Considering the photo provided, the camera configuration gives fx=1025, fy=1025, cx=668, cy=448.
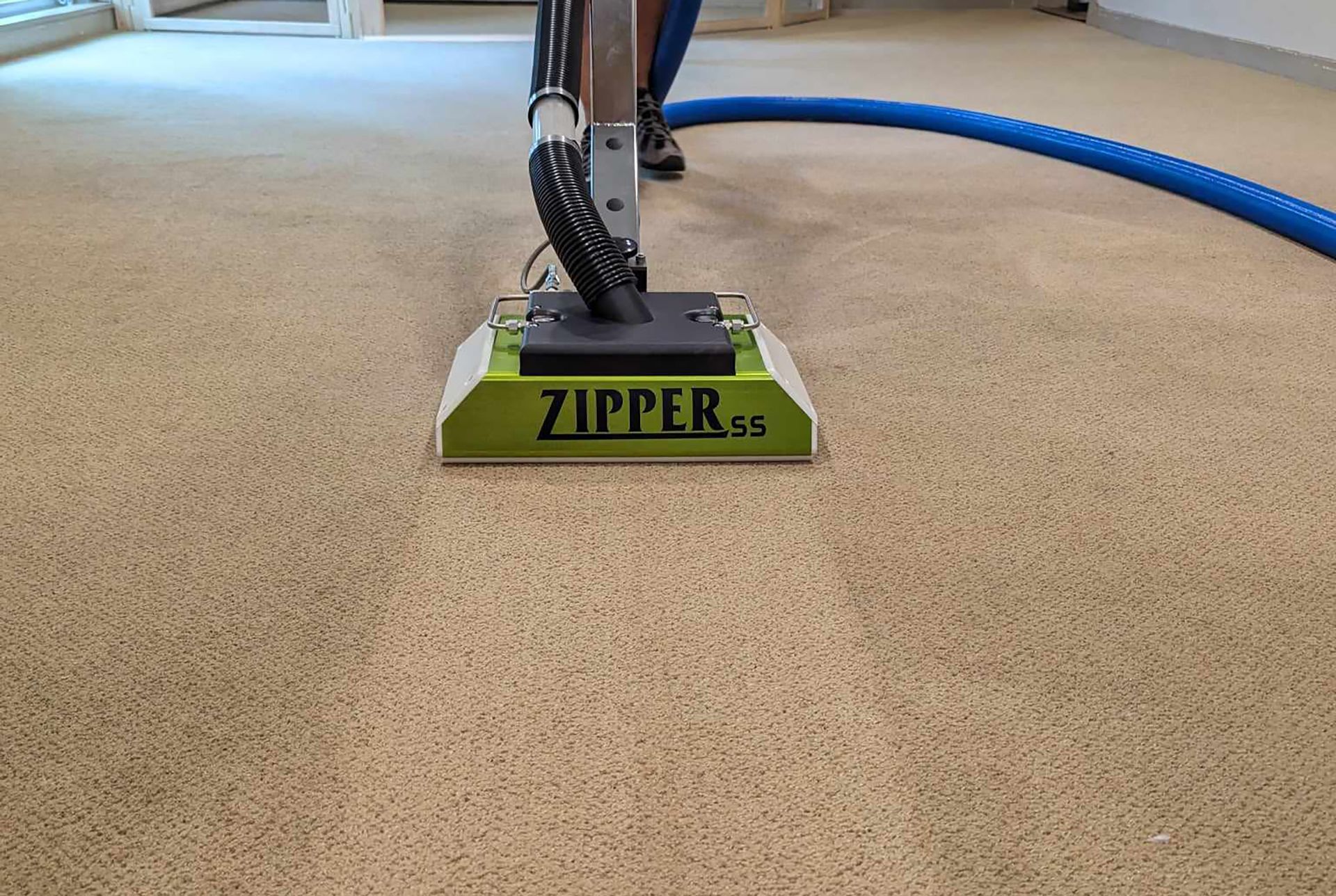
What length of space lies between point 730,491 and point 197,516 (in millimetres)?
441

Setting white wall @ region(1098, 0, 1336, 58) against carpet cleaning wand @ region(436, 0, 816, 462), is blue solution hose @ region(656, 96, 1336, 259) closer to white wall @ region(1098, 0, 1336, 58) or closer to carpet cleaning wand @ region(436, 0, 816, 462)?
carpet cleaning wand @ region(436, 0, 816, 462)

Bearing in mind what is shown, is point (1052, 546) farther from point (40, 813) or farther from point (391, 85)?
point (391, 85)

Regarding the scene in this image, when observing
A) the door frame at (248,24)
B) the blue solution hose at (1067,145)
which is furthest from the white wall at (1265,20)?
the door frame at (248,24)

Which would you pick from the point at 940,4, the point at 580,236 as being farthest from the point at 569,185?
the point at 940,4

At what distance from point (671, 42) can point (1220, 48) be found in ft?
8.36

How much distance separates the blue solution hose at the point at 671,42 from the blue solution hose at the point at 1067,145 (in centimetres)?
2

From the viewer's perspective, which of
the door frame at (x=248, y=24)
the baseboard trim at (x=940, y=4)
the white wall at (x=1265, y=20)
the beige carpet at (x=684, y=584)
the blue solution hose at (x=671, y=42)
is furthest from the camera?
the baseboard trim at (x=940, y=4)

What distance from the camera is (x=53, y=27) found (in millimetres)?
3438

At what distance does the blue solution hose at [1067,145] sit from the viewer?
157 centimetres

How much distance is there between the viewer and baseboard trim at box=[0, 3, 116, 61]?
3.18 meters

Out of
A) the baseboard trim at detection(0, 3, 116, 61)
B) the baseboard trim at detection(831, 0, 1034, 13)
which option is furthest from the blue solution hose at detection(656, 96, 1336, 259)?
the baseboard trim at detection(831, 0, 1034, 13)

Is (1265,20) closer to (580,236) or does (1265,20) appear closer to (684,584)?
(580,236)

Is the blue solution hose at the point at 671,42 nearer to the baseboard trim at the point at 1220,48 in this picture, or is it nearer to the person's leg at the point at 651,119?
the person's leg at the point at 651,119

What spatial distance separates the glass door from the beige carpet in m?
2.56
